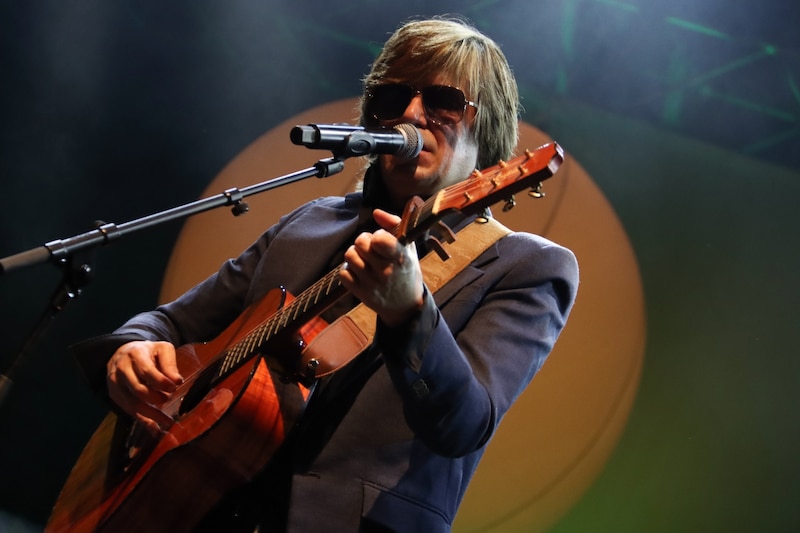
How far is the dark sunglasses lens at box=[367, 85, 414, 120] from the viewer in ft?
7.46

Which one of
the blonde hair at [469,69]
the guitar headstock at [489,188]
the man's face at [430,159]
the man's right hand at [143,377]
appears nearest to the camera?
the guitar headstock at [489,188]

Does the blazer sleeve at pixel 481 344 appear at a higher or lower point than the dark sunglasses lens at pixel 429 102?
lower

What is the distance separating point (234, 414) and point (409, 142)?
78 centimetres

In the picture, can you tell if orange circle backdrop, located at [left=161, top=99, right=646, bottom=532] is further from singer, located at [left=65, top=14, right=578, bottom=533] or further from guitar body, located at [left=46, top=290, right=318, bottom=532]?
guitar body, located at [left=46, top=290, right=318, bottom=532]

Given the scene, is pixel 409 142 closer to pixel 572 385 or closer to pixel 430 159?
pixel 430 159

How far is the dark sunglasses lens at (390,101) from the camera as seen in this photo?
7.46 feet

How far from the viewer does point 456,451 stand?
162cm

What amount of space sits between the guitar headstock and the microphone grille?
349 millimetres

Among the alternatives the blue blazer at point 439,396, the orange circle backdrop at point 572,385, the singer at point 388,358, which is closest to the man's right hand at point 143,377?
the singer at point 388,358

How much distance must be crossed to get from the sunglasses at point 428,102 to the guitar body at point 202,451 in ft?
2.19

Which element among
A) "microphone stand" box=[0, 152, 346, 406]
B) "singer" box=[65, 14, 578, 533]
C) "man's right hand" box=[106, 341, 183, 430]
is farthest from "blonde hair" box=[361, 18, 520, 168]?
"man's right hand" box=[106, 341, 183, 430]

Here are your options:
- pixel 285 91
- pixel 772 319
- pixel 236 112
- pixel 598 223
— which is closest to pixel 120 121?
pixel 236 112

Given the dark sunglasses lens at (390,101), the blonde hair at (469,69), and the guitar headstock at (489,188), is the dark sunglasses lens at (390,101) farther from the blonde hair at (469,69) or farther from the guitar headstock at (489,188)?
the guitar headstock at (489,188)

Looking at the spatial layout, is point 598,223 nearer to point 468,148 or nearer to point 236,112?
point 468,148
